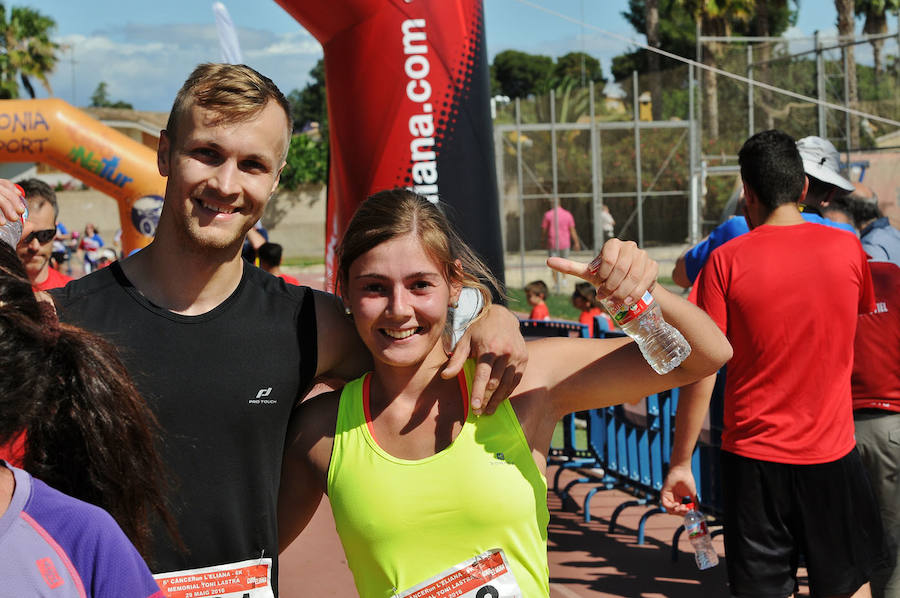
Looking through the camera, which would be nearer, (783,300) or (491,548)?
(491,548)

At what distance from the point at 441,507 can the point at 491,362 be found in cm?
32

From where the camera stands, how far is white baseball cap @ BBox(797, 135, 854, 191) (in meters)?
4.14

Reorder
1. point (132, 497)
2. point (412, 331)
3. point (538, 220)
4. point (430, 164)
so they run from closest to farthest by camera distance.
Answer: point (132, 497), point (412, 331), point (430, 164), point (538, 220)

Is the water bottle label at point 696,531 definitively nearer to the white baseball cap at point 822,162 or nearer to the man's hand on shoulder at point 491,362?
the white baseball cap at point 822,162

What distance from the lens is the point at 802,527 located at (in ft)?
11.1

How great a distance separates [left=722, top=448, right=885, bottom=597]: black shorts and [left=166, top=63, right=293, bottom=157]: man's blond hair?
7.32ft

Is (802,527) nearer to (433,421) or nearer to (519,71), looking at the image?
(433,421)

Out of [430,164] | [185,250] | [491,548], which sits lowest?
[491,548]

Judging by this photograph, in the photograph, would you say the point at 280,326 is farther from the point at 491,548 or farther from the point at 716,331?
the point at 716,331

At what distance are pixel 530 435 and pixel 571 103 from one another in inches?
662

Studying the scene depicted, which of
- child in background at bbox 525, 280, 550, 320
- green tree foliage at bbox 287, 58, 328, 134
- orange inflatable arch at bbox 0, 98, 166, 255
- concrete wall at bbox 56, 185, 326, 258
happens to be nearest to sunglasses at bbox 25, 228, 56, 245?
child in background at bbox 525, 280, 550, 320

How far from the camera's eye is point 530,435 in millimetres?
2148

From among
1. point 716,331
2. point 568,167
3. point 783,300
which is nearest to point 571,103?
point 568,167

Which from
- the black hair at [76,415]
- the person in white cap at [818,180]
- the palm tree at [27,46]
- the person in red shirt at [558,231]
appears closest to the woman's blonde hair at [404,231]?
the black hair at [76,415]
